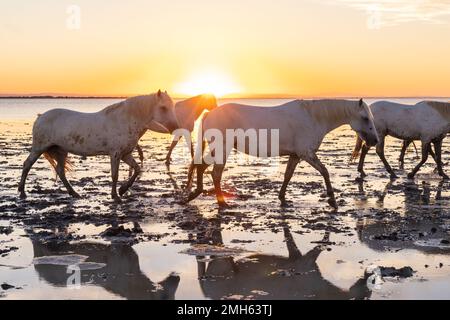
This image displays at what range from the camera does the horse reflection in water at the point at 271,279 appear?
5.64 m

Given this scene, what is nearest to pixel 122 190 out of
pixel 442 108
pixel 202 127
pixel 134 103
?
pixel 134 103

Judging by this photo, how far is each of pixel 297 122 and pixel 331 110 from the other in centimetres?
70

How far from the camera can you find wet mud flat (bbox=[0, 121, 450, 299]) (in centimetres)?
586

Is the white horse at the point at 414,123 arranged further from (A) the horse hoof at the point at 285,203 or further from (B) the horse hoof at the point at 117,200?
(B) the horse hoof at the point at 117,200

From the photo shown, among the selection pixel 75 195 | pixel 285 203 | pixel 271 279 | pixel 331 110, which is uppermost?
pixel 331 110

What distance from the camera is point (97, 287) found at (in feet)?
19.1

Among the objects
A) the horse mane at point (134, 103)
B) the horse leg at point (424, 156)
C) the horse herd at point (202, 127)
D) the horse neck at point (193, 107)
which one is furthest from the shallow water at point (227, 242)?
the horse neck at point (193, 107)

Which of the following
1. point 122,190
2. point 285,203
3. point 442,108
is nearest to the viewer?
point 285,203

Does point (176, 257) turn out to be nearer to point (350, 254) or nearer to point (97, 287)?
point (97, 287)

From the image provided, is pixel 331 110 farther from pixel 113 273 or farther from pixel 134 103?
pixel 113 273

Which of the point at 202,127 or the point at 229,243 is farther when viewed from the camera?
the point at 202,127

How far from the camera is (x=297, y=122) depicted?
1098cm
